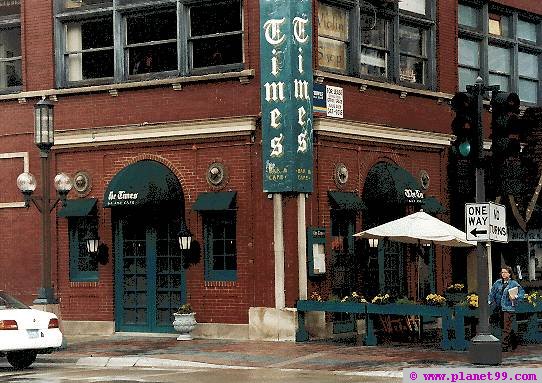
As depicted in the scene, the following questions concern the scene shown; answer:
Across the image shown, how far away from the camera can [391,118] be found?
2773 centimetres

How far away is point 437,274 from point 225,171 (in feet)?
21.8

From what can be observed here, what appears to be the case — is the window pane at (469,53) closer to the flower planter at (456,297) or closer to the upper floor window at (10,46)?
the flower planter at (456,297)

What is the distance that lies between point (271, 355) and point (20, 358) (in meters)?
4.39

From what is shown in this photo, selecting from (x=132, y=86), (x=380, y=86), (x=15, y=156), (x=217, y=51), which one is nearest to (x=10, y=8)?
(x=15, y=156)

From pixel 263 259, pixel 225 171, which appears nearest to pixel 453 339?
pixel 263 259

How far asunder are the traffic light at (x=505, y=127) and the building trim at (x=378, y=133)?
6.63 meters

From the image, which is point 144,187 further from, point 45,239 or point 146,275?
point 45,239

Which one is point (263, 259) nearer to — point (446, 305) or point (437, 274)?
point (446, 305)

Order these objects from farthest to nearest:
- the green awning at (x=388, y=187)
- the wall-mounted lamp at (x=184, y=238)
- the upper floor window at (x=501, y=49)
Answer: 1. the upper floor window at (x=501, y=49)
2. the green awning at (x=388, y=187)
3. the wall-mounted lamp at (x=184, y=238)

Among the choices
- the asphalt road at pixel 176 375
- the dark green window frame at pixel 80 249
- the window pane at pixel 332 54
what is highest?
the window pane at pixel 332 54

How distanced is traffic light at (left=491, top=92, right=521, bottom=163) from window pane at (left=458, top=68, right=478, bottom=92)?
11.9 m

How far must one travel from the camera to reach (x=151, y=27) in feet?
88.4

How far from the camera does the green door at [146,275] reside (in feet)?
86.2

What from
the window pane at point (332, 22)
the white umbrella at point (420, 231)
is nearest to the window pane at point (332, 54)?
the window pane at point (332, 22)
